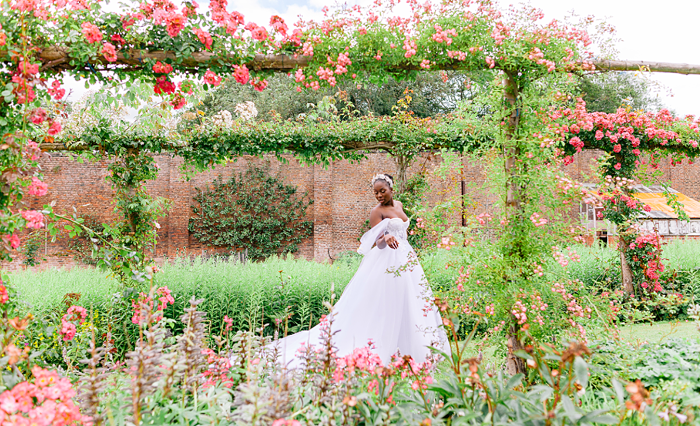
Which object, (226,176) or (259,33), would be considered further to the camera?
(226,176)

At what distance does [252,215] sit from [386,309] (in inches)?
369

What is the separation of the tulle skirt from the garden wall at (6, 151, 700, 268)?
26.7ft

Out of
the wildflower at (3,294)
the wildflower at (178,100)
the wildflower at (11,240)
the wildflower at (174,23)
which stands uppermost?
the wildflower at (174,23)

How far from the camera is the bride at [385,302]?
385 cm

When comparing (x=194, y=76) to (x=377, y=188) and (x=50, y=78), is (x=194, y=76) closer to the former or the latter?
(x=50, y=78)

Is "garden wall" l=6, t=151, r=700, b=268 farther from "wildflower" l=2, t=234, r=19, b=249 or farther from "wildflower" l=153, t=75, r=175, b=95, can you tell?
"wildflower" l=2, t=234, r=19, b=249

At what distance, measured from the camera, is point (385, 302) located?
12.9 ft

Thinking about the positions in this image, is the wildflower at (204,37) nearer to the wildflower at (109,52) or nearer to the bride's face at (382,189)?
the wildflower at (109,52)

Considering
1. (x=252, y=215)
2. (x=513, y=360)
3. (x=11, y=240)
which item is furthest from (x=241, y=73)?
(x=252, y=215)

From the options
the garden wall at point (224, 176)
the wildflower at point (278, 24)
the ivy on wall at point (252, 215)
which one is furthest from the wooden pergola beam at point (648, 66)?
the ivy on wall at point (252, 215)

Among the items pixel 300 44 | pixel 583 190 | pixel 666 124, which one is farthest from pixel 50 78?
pixel 666 124

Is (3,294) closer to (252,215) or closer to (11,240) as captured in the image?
(11,240)

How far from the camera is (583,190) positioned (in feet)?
9.02

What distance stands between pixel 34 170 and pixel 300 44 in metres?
1.87
